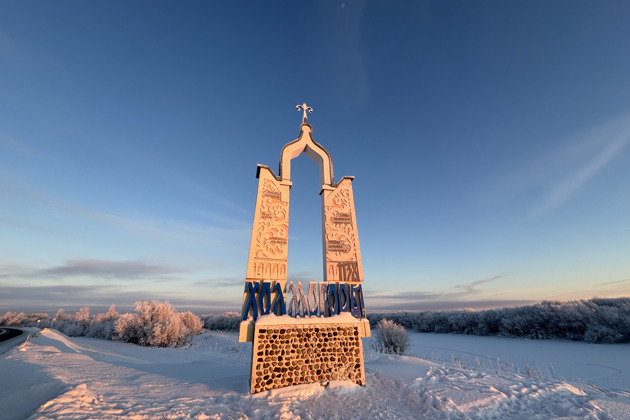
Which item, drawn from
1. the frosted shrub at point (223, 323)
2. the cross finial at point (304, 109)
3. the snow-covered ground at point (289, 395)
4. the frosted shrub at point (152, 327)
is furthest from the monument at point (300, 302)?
the frosted shrub at point (223, 323)

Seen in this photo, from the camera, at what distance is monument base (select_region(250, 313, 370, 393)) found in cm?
728

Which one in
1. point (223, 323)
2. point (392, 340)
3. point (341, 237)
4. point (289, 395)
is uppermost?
point (341, 237)

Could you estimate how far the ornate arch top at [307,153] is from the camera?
9949 mm

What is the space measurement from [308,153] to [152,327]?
17.9 metres

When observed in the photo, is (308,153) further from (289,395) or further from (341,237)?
(289,395)

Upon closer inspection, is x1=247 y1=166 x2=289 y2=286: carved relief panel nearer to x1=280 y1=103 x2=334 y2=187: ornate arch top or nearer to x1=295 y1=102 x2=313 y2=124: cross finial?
x1=280 y1=103 x2=334 y2=187: ornate arch top

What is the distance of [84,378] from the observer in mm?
8047

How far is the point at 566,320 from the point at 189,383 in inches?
1192

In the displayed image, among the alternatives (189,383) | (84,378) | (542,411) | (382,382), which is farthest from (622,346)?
(84,378)

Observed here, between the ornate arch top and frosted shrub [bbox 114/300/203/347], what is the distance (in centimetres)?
1658

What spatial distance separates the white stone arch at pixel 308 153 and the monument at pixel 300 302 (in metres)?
0.06

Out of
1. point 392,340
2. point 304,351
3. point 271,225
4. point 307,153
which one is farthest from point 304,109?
point 392,340

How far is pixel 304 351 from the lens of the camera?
305 inches

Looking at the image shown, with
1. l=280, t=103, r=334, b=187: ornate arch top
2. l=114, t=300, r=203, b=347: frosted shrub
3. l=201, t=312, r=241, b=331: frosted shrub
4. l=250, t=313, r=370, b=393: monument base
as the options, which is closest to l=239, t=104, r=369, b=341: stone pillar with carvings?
l=280, t=103, r=334, b=187: ornate arch top
